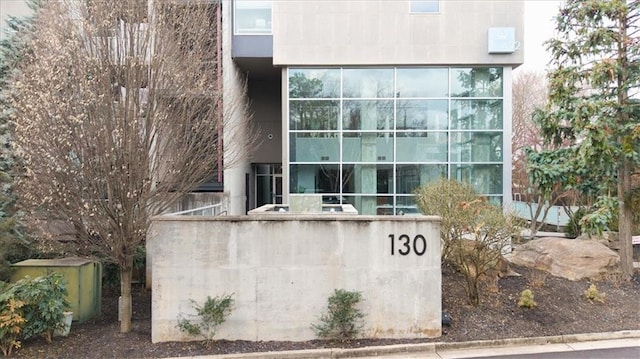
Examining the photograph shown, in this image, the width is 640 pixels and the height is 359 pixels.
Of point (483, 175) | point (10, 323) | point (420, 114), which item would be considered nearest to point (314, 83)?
point (420, 114)

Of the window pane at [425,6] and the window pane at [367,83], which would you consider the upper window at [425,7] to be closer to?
the window pane at [425,6]

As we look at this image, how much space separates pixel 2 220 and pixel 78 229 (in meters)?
2.46

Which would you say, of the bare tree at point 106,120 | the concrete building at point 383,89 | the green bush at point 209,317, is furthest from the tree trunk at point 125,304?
the concrete building at point 383,89

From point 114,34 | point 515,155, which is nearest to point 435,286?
point 114,34

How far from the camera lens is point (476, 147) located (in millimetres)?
14703

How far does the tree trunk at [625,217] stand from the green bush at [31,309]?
11934 millimetres

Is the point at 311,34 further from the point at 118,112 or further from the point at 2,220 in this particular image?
the point at 2,220

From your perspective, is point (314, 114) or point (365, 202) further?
point (314, 114)

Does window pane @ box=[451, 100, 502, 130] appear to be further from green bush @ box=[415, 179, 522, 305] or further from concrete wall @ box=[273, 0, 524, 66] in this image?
green bush @ box=[415, 179, 522, 305]

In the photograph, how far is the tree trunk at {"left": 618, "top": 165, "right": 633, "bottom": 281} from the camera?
31.4 ft

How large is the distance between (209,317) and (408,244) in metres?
3.58

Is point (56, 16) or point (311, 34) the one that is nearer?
point (56, 16)

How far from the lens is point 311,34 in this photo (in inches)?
573

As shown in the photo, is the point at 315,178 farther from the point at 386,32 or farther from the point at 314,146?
the point at 386,32
